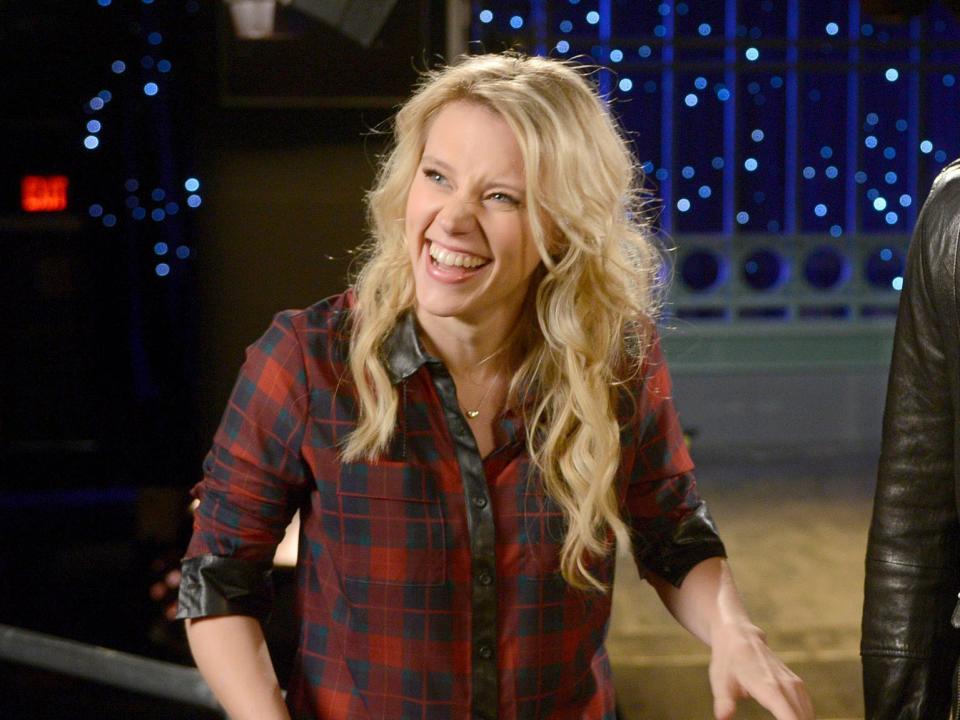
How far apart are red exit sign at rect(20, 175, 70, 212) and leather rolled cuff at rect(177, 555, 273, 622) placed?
352 cm

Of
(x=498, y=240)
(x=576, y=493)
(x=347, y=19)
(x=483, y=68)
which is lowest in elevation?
(x=576, y=493)

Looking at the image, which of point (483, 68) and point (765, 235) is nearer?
point (483, 68)

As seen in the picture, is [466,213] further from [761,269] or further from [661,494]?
[761,269]

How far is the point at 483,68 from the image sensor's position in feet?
4.69

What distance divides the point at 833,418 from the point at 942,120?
258cm

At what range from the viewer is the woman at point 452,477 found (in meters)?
1.36

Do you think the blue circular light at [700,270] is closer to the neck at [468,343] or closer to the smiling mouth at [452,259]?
the neck at [468,343]

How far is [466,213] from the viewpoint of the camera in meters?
1.37

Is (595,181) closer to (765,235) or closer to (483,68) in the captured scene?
(483,68)

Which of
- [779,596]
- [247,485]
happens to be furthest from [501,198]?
[779,596]

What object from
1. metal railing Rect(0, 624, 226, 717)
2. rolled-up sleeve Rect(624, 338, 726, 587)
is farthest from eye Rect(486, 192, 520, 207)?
metal railing Rect(0, 624, 226, 717)

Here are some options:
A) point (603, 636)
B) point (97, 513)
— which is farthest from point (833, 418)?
point (603, 636)

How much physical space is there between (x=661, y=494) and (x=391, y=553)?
0.35 m

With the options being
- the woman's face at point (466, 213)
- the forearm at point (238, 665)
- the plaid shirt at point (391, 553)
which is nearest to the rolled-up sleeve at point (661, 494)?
the plaid shirt at point (391, 553)
